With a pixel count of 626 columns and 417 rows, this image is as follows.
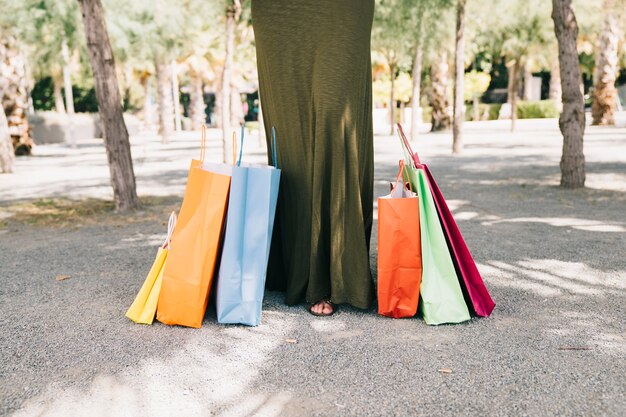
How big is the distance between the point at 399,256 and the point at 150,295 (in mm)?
1306

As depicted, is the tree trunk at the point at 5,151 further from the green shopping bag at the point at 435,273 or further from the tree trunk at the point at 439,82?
the tree trunk at the point at 439,82

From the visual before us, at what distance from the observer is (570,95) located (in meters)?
7.42

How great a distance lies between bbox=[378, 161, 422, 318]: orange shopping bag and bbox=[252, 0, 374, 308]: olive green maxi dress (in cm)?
16

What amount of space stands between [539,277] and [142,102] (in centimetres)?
3835

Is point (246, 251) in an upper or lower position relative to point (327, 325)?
upper

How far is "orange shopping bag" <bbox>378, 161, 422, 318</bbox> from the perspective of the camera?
2934 millimetres

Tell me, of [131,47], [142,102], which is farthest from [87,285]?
[142,102]

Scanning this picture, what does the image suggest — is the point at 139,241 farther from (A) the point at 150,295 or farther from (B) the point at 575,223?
(B) the point at 575,223

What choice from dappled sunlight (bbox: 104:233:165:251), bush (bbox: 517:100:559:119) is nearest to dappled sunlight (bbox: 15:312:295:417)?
dappled sunlight (bbox: 104:233:165:251)

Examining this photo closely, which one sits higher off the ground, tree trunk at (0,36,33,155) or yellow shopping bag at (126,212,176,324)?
tree trunk at (0,36,33,155)

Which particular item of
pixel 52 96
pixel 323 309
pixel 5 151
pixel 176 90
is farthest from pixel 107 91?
pixel 52 96

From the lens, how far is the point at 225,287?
2.95m

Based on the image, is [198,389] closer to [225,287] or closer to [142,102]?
[225,287]

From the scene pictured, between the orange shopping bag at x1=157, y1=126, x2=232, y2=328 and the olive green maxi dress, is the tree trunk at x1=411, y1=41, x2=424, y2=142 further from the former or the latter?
the orange shopping bag at x1=157, y1=126, x2=232, y2=328
